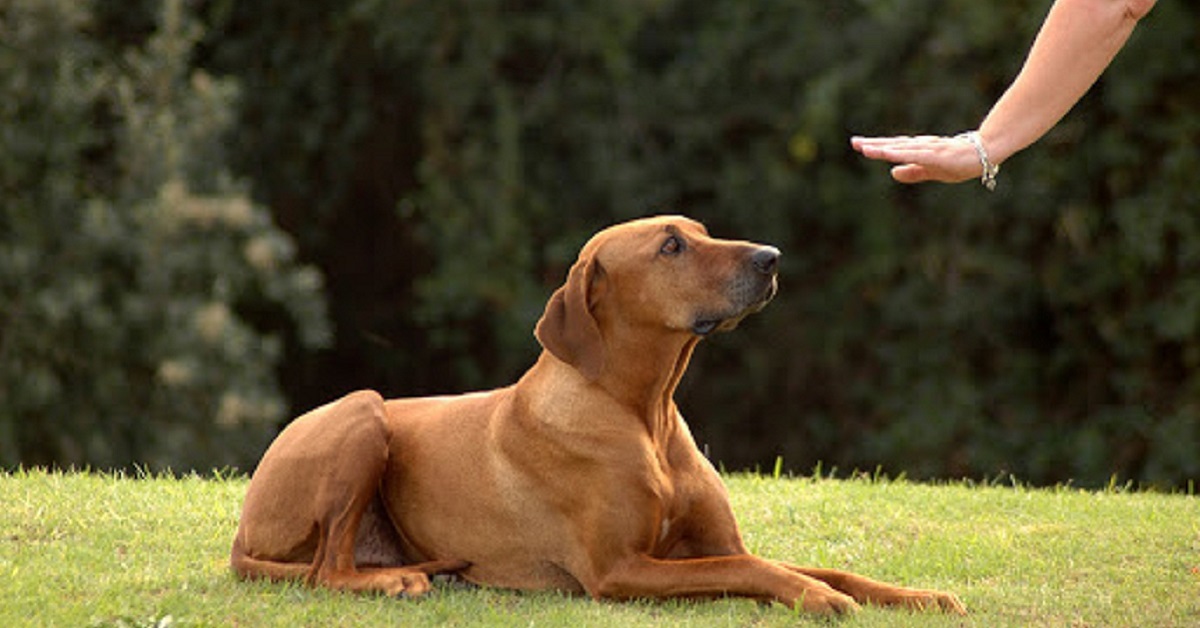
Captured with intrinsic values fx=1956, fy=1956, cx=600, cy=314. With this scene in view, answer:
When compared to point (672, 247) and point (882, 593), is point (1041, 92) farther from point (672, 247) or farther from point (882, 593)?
point (882, 593)

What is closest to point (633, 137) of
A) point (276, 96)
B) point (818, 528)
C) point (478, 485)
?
point (276, 96)

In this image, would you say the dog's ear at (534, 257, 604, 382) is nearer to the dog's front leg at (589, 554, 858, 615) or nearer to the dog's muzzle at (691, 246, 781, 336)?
the dog's muzzle at (691, 246, 781, 336)

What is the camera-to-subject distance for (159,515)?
7637 mm

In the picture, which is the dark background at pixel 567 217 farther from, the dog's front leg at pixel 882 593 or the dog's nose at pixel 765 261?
the dog's nose at pixel 765 261

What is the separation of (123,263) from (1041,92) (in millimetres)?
11951

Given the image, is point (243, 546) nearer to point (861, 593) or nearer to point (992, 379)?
point (861, 593)

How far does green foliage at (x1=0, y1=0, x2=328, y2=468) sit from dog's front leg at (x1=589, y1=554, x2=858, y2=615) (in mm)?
10247

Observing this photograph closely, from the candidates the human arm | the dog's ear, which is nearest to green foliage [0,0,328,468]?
the dog's ear

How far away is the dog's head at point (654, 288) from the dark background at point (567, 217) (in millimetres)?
9320

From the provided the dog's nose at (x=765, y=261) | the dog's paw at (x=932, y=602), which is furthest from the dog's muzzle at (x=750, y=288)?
the dog's paw at (x=932, y=602)

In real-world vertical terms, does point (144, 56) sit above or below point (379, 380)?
above

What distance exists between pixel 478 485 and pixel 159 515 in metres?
1.77

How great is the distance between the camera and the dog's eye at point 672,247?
6289 millimetres

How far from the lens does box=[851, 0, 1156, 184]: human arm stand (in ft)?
18.4
